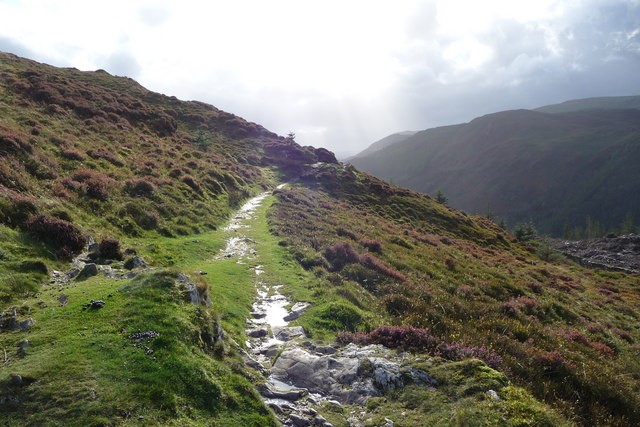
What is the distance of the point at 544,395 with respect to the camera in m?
12.0

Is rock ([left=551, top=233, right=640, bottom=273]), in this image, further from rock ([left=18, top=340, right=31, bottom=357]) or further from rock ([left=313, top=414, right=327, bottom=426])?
rock ([left=18, top=340, right=31, bottom=357])

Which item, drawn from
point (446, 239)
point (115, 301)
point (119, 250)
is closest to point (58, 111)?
point (119, 250)

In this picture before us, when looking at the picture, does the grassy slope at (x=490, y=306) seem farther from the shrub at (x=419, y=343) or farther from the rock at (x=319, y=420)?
the rock at (x=319, y=420)

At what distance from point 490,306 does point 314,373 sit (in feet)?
49.1

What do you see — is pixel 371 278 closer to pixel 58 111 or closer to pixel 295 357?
pixel 295 357

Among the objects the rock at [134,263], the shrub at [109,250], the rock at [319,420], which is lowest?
the rock at [319,420]

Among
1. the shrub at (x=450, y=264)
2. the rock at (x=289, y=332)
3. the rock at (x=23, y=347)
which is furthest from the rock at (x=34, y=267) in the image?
the shrub at (x=450, y=264)

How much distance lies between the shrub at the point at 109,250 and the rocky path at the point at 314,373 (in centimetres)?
688

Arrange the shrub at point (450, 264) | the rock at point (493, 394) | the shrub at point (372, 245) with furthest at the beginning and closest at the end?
the shrub at point (450, 264)
the shrub at point (372, 245)
the rock at point (493, 394)

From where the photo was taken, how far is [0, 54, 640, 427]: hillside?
8250 mm

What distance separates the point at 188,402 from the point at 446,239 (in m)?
44.3

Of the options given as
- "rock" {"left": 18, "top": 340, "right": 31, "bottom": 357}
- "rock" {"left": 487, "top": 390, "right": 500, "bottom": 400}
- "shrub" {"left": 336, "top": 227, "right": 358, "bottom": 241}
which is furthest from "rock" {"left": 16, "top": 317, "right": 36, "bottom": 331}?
"shrub" {"left": 336, "top": 227, "right": 358, "bottom": 241}

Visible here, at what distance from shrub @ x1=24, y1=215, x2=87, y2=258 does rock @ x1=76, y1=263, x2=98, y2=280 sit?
183 centimetres

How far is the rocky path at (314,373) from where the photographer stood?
9.79 metres
